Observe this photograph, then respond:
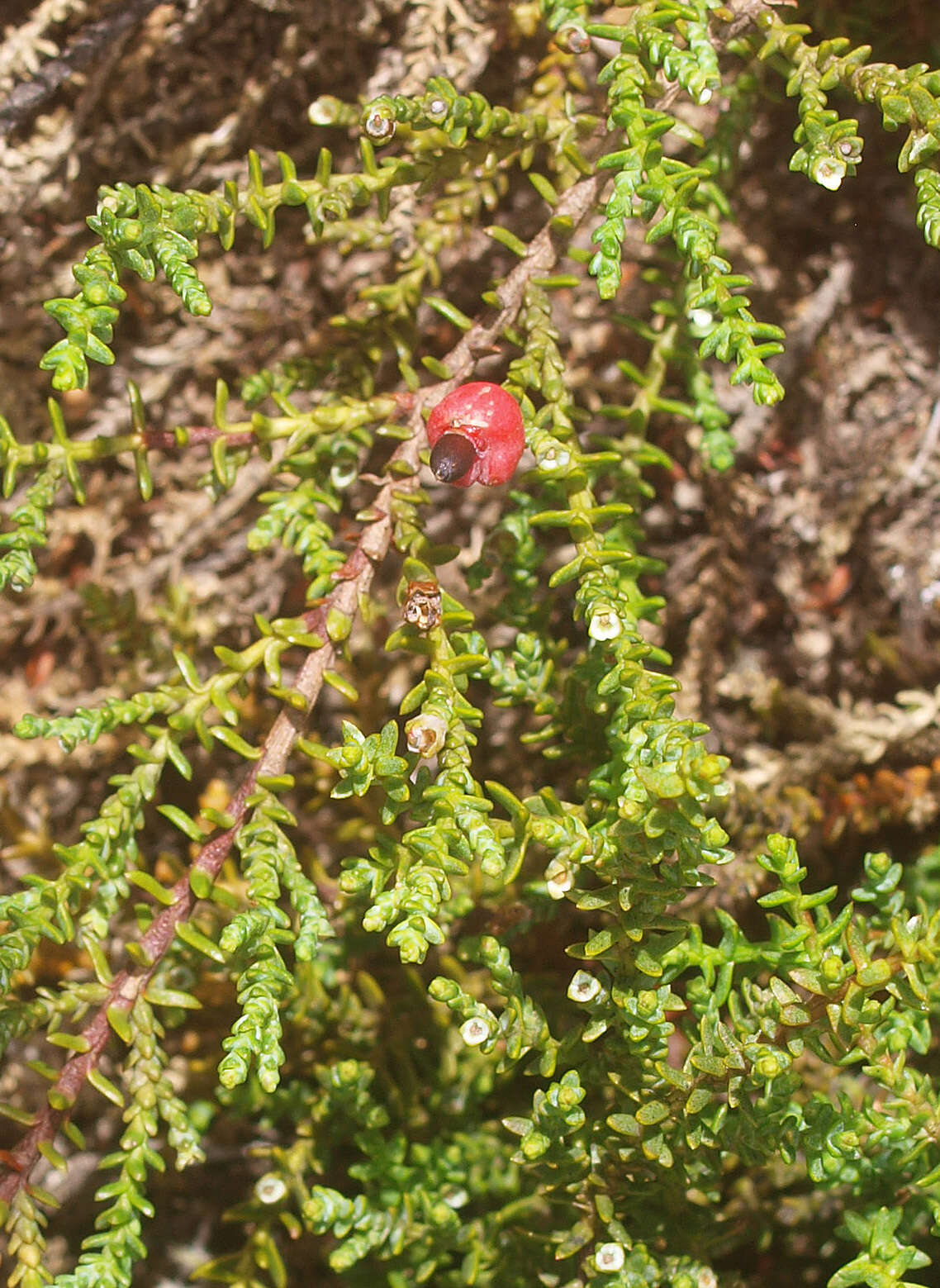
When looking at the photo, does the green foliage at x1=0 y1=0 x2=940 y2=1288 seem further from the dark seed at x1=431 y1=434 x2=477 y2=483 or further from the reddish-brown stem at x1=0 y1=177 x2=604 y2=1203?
the dark seed at x1=431 y1=434 x2=477 y2=483

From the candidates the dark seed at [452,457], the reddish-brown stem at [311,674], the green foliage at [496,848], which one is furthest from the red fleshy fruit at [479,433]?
the reddish-brown stem at [311,674]

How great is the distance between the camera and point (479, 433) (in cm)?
171

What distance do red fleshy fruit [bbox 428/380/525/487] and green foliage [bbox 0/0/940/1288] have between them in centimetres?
12

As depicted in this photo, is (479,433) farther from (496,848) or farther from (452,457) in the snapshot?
(496,848)

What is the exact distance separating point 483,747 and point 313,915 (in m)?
0.83

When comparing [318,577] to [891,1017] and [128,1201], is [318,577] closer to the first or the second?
[128,1201]

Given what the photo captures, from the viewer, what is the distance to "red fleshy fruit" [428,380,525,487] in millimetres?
1674

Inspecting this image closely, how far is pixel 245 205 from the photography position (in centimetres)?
189

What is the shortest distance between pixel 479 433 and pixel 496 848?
2.02 feet

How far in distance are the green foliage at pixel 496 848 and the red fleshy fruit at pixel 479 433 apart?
0.12 m

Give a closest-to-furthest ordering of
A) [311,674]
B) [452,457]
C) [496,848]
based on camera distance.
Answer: [496,848]
[452,457]
[311,674]

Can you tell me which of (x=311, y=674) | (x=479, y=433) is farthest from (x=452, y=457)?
(x=311, y=674)

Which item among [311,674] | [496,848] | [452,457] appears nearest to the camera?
[496,848]

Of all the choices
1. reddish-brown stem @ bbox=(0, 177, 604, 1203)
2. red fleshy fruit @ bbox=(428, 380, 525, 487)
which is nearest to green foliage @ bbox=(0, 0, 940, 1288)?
reddish-brown stem @ bbox=(0, 177, 604, 1203)
